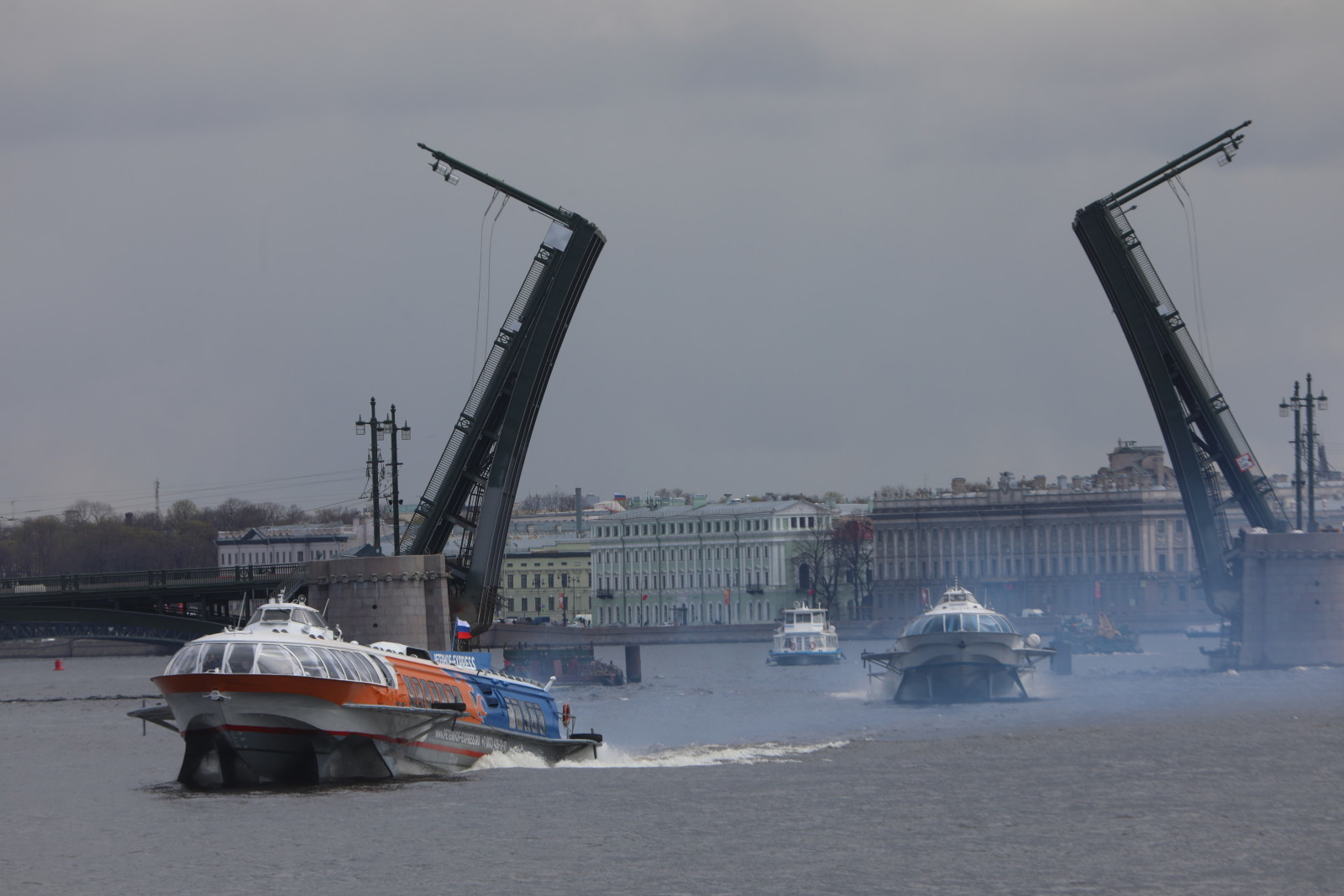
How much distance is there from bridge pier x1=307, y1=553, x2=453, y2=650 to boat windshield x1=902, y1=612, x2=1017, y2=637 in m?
8.83

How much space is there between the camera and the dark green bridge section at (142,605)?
171 feet

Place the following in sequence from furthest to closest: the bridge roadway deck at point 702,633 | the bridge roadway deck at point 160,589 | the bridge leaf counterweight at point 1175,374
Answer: the bridge roadway deck at point 702,633
the bridge roadway deck at point 160,589
the bridge leaf counterweight at point 1175,374

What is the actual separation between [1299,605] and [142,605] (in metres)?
27.8

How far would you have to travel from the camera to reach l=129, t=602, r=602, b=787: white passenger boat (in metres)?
23.4

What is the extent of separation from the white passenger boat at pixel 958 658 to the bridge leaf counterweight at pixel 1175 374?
15.0 feet

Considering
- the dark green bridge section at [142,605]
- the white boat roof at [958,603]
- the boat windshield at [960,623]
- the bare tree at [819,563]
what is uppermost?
the bare tree at [819,563]

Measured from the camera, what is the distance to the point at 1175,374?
41031 mm

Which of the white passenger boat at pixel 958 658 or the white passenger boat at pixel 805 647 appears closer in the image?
the white passenger boat at pixel 958 658

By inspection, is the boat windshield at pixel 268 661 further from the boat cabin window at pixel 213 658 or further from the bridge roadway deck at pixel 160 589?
the bridge roadway deck at pixel 160 589

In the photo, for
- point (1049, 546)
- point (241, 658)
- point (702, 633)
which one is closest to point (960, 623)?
point (241, 658)

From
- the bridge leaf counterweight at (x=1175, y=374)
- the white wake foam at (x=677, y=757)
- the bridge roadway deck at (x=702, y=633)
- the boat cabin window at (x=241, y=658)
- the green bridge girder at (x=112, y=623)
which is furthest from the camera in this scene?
the bridge roadway deck at (x=702, y=633)

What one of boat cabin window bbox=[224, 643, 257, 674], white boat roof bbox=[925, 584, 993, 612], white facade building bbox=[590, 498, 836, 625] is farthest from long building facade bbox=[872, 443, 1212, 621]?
boat cabin window bbox=[224, 643, 257, 674]

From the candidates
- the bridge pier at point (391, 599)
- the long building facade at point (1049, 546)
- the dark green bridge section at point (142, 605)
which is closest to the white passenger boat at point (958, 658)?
the bridge pier at point (391, 599)

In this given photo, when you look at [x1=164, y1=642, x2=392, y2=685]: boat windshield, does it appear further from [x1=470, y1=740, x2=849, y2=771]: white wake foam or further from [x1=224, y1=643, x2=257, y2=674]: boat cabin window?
[x1=470, y1=740, x2=849, y2=771]: white wake foam
